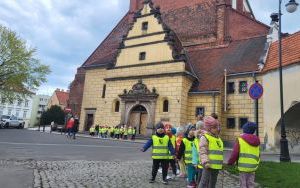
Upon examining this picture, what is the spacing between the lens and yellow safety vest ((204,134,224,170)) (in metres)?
5.74

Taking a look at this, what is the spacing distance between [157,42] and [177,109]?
7520 millimetres

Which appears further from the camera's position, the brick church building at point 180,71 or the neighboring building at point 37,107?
the neighboring building at point 37,107

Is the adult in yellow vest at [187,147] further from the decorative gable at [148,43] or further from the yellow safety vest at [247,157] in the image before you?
the decorative gable at [148,43]

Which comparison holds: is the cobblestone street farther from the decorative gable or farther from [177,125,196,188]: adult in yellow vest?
the decorative gable

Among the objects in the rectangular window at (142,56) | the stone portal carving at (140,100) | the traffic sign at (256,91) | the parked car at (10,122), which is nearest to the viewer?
the traffic sign at (256,91)

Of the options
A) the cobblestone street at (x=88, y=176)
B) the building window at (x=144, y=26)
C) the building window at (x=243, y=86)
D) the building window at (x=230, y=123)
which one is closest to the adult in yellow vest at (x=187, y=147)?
the cobblestone street at (x=88, y=176)

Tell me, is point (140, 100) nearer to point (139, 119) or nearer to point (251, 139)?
point (139, 119)

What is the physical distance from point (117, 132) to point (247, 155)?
84.6 feet

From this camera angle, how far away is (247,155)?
621 cm

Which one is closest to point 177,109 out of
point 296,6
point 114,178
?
point 296,6

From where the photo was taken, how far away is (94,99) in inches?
1515

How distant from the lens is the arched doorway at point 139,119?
32344 millimetres

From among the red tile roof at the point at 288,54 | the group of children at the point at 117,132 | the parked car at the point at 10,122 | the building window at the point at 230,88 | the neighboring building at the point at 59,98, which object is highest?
the neighboring building at the point at 59,98

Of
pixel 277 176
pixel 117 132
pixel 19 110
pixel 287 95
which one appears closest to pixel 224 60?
pixel 287 95
